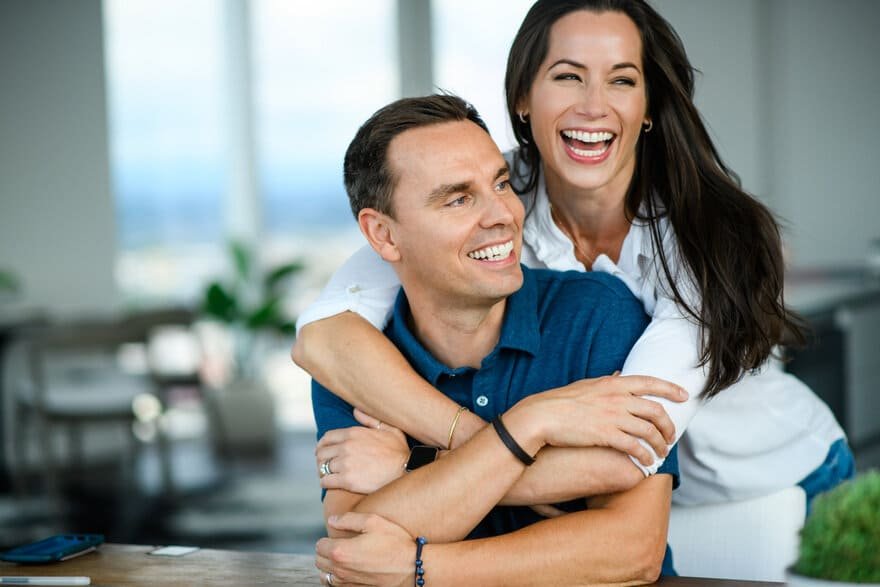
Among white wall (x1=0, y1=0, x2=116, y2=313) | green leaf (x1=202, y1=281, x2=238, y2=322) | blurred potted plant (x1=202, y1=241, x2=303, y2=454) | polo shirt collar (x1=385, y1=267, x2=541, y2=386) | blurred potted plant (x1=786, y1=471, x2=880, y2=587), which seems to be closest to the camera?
blurred potted plant (x1=786, y1=471, x2=880, y2=587)

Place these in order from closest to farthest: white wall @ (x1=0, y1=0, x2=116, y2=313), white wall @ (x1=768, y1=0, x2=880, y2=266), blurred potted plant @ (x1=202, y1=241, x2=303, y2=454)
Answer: white wall @ (x1=768, y1=0, x2=880, y2=266) → white wall @ (x1=0, y1=0, x2=116, y2=313) → blurred potted plant @ (x1=202, y1=241, x2=303, y2=454)

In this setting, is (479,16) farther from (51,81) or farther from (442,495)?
(442,495)

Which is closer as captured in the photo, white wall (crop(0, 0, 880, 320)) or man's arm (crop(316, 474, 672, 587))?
man's arm (crop(316, 474, 672, 587))

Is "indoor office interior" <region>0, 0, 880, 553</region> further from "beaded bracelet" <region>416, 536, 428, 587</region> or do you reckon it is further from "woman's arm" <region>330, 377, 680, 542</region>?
"beaded bracelet" <region>416, 536, 428, 587</region>

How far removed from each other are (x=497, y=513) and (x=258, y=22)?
6.92 m

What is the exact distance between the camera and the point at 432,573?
1556 millimetres

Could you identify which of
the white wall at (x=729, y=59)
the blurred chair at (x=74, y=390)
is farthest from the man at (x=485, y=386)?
the white wall at (x=729, y=59)

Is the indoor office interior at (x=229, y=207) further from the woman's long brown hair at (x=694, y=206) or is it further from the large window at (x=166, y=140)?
the woman's long brown hair at (x=694, y=206)

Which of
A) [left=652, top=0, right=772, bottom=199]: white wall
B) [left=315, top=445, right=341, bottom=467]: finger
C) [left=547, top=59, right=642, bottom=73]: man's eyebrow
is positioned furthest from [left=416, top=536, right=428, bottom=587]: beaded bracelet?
[left=652, top=0, right=772, bottom=199]: white wall

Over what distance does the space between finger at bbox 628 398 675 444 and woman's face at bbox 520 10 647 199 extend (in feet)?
1.74

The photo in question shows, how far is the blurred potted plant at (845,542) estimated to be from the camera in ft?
3.49

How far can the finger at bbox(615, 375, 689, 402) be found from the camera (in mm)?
1643

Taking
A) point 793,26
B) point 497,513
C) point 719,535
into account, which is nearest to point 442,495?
point 497,513

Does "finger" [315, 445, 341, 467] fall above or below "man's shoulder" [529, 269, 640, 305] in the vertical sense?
below
